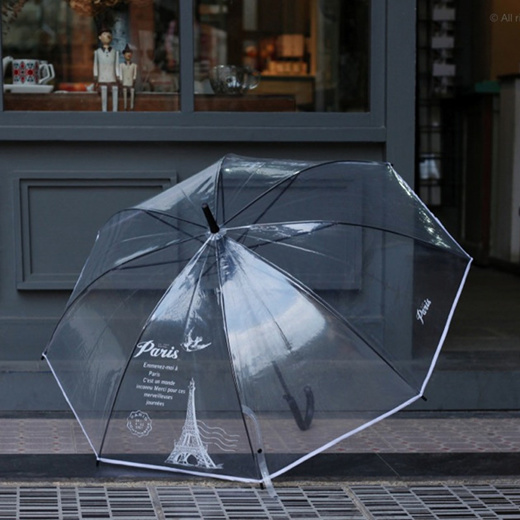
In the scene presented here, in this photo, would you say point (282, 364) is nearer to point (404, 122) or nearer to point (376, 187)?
point (376, 187)

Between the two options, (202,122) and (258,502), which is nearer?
(258,502)

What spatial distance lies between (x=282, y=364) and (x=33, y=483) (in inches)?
Result: 61.4

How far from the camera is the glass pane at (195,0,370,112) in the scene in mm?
6539

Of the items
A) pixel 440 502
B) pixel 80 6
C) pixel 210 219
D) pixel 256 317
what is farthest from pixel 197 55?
pixel 440 502

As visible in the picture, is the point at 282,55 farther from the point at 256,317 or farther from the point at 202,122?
the point at 256,317

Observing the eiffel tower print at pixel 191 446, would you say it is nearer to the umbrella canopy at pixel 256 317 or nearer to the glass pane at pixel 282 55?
the umbrella canopy at pixel 256 317

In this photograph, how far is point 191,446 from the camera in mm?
4555

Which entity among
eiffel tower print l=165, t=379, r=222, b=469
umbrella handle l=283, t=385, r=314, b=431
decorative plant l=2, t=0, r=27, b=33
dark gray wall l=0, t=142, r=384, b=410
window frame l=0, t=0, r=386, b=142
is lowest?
eiffel tower print l=165, t=379, r=222, b=469

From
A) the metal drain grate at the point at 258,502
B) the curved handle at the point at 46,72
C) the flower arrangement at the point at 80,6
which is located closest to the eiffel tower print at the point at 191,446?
the metal drain grate at the point at 258,502

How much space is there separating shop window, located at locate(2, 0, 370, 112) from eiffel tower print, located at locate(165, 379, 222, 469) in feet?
8.44

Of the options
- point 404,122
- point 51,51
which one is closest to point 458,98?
point 404,122

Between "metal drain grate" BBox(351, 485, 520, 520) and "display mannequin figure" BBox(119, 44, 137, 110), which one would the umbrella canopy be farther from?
"display mannequin figure" BBox(119, 44, 137, 110)

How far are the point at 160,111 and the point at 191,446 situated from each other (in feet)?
8.63

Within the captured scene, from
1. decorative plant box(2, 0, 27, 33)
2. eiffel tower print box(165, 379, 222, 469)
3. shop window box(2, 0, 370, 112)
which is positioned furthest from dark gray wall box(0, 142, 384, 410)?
eiffel tower print box(165, 379, 222, 469)
